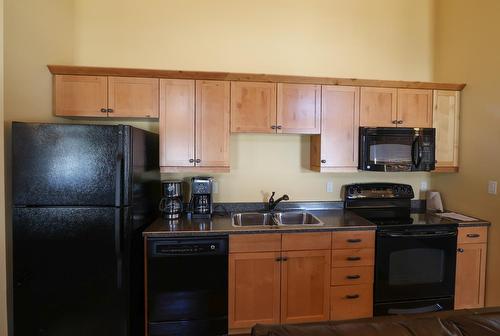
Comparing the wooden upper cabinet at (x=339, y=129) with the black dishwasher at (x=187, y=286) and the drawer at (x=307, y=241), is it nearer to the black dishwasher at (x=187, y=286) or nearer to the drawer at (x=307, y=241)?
the drawer at (x=307, y=241)

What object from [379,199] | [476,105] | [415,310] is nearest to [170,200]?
[379,199]

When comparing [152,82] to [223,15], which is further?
[223,15]

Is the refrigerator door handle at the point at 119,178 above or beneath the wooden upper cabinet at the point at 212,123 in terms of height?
beneath

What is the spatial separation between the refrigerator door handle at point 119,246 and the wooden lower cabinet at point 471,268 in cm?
279

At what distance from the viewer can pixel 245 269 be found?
2262 millimetres

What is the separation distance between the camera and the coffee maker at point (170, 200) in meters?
2.53

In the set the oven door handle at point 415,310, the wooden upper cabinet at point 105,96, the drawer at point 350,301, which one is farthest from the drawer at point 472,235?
the wooden upper cabinet at point 105,96

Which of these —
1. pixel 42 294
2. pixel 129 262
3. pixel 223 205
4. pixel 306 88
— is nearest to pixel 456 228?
pixel 306 88

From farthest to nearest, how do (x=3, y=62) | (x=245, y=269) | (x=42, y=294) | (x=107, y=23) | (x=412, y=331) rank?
1. (x=107, y=23)
2. (x=245, y=269)
3. (x=42, y=294)
4. (x=3, y=62)
5. (x=412, y=331)

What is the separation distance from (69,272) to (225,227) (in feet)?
3.69

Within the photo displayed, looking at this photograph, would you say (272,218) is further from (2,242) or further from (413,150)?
(2,242)

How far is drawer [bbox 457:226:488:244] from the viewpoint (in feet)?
8.14

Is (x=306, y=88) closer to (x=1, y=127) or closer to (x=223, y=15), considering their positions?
(x=223, y=15)

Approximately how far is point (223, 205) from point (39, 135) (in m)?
1.62
